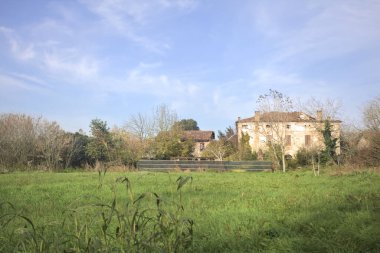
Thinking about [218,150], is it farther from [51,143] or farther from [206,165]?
[51,143]

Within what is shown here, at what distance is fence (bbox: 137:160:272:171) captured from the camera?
107ft

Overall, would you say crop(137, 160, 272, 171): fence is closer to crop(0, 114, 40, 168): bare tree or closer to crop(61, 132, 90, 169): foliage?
crop(61, 132, 90, 169): foliage

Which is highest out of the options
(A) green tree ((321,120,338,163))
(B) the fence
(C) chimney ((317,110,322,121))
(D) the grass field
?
(C) chimney ((317,110,322,121))

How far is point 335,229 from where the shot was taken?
550cm

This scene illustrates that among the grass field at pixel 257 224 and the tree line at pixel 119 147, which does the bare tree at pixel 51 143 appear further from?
the grass field at pixel 257 224

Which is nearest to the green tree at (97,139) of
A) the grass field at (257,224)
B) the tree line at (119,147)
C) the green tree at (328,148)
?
the tree line at (119,147)

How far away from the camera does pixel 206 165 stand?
109ft

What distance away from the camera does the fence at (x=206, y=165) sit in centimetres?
3266

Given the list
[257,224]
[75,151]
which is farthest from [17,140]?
[257,224]

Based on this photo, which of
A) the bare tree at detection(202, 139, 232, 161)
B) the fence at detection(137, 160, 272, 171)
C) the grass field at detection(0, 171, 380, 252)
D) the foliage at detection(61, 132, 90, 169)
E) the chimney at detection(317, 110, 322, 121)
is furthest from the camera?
the bare tree at detection(202, 139, 232, 161)

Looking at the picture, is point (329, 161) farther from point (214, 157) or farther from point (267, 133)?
point (214, 157)

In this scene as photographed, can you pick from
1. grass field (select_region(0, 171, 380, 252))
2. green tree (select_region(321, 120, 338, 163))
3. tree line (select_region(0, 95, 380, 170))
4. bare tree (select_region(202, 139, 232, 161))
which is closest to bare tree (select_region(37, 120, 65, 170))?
tree line (select_region(0, 95, 380, 170))

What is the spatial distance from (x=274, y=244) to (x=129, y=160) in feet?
121

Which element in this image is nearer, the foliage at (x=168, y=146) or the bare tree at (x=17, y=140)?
the bare tree at (x=17, y=140)
